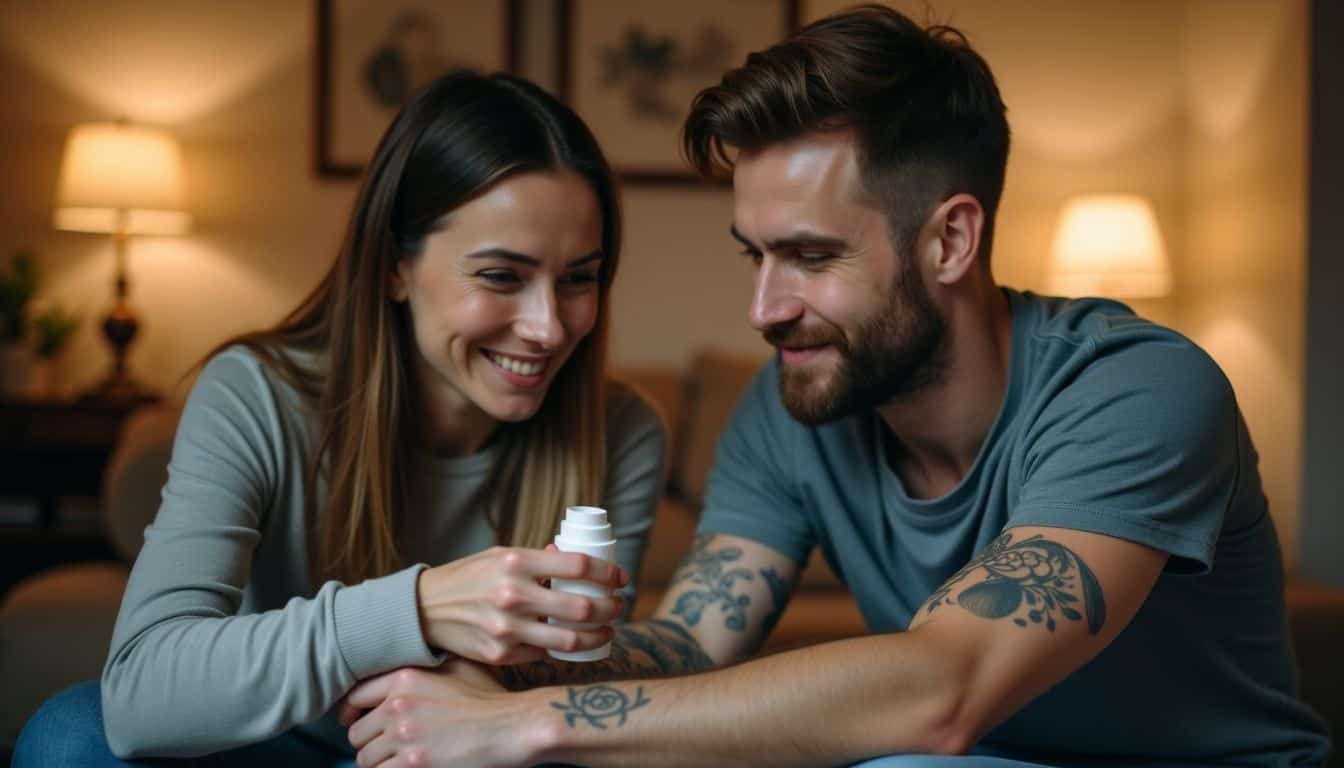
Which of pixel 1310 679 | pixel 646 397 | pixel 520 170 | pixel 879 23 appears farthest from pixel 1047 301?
pixel 1310 679

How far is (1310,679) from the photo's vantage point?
2688 millimetres

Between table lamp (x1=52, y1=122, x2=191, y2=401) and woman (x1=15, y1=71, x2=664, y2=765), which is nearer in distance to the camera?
woman (x1=15, y1=71, x2=664, y2=765)

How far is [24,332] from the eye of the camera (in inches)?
157

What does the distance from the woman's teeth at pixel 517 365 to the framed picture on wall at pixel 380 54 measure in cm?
290

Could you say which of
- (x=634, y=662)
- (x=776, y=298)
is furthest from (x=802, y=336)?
(x=634, y=662)

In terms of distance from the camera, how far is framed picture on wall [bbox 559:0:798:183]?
172 inches

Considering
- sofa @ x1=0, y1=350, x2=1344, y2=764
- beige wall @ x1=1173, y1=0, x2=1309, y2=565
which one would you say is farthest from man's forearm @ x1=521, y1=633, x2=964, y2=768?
beige wall @ x1=1173, y1=0, x2=1309, y2=565

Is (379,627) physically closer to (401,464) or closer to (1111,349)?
(401,464)

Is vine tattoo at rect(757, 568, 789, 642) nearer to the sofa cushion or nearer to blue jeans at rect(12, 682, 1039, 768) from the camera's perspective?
blue jeans at rect(12, 682, 1039, 768)

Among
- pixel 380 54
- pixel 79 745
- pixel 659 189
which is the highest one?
pixel 380 54

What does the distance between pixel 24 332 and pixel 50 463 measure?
17.4 inches

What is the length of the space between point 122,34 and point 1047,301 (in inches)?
141

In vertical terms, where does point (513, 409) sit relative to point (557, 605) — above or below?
above

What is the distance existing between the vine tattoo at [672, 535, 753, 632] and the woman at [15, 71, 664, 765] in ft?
0.28
